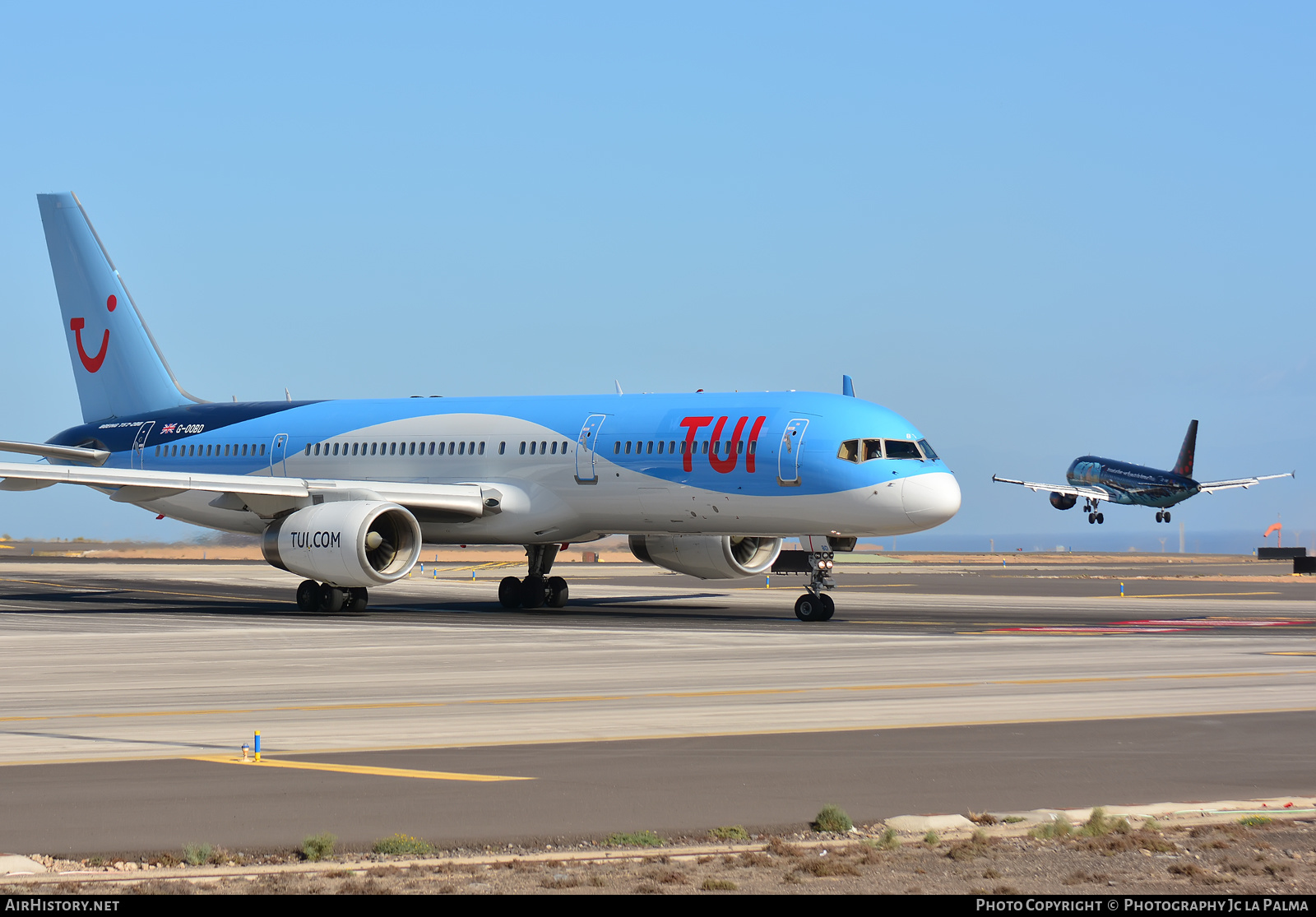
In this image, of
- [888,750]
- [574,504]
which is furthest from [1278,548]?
[888,750]

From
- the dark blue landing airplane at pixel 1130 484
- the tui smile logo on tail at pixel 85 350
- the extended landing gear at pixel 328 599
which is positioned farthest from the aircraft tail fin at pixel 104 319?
the dark blue landing airplane at pixel 1130 484

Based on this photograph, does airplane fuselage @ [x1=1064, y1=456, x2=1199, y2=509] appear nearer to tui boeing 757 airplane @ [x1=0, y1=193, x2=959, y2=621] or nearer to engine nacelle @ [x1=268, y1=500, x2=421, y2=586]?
tui boeing 757 airplane @ [x1=0, y1=193, x2=959, y2=621]

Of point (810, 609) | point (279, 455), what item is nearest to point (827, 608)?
point (810, 609)

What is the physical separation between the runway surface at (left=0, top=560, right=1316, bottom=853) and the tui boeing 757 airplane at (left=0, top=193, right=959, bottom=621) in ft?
7.05

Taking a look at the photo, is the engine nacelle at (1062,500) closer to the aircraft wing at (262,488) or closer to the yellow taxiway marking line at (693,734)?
the aircraft wing at (262,488)

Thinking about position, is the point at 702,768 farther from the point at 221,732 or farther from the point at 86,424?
the point at 86,424

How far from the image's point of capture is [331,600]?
1417 inches

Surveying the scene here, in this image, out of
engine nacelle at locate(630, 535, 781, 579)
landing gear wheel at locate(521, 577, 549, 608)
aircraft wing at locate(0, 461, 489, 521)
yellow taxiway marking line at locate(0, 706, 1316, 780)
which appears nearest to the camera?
yellow taxiway marking line at locate(0, 706, 1316, 780)

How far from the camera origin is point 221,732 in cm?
1458

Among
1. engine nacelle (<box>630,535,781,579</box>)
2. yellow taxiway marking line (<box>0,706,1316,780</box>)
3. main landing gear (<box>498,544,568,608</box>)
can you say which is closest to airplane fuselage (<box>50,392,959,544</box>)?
engine nacelle (<box>630,535,781,579</box>)

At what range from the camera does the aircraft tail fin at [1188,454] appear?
109938 mm

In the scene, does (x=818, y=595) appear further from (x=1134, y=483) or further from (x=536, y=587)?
(x=1134, y=483)

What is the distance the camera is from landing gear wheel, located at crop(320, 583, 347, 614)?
1417 inches

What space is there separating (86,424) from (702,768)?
38.7m
